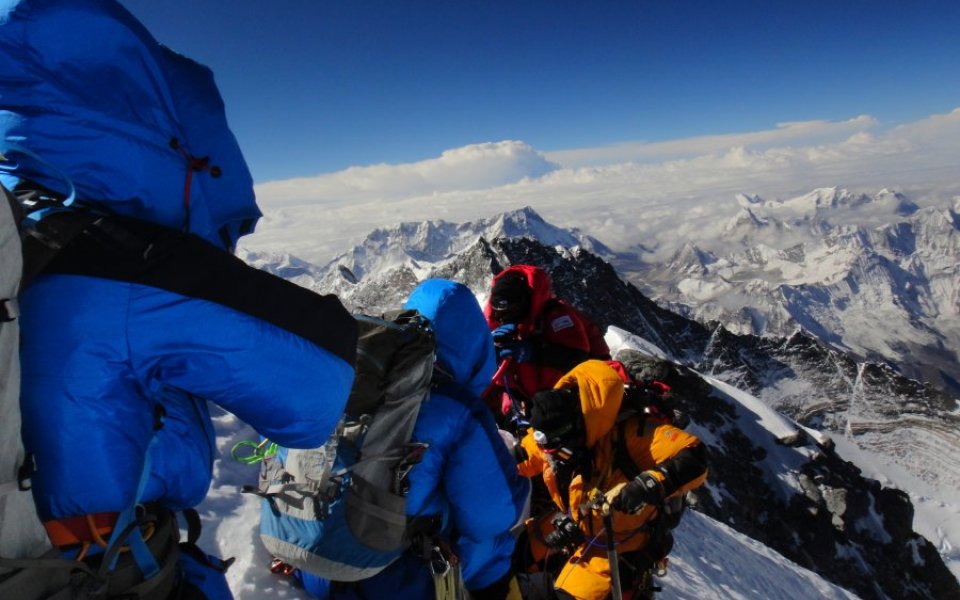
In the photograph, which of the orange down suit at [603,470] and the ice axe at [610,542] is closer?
the ice axe at [610,542]

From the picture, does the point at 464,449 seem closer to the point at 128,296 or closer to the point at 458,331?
the point at 458,331

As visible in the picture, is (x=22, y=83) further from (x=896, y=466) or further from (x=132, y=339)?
(x=896, y=466)

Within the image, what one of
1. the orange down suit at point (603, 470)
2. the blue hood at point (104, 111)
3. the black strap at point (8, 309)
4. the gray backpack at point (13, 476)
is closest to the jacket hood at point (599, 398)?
the orange down suit at point (603, 470)

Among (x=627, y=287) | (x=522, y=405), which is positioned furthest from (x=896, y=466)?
(x=522, y=405)

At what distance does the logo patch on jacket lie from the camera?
9.37 meters

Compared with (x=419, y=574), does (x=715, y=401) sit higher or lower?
lower

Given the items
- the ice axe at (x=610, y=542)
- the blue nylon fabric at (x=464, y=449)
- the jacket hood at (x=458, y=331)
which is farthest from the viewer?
the ice axe at (x=610, y=542)

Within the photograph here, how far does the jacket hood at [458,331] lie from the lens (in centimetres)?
403

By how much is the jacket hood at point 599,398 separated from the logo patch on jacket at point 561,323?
3.04 metres

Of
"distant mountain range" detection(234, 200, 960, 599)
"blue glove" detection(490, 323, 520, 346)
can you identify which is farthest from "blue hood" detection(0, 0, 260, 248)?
"blue glove" detection(490, 323, 520, 346)

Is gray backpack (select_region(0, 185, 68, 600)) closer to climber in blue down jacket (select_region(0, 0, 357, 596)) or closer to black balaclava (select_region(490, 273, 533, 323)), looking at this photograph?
climber in blue down jacket (select_region(0, 0, 357, 596))

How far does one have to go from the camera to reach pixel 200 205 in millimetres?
2387

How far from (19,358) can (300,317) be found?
1.00 m

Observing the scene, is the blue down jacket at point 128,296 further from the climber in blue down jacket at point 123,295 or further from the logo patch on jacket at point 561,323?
the logo patch on jacket at point 561,323
